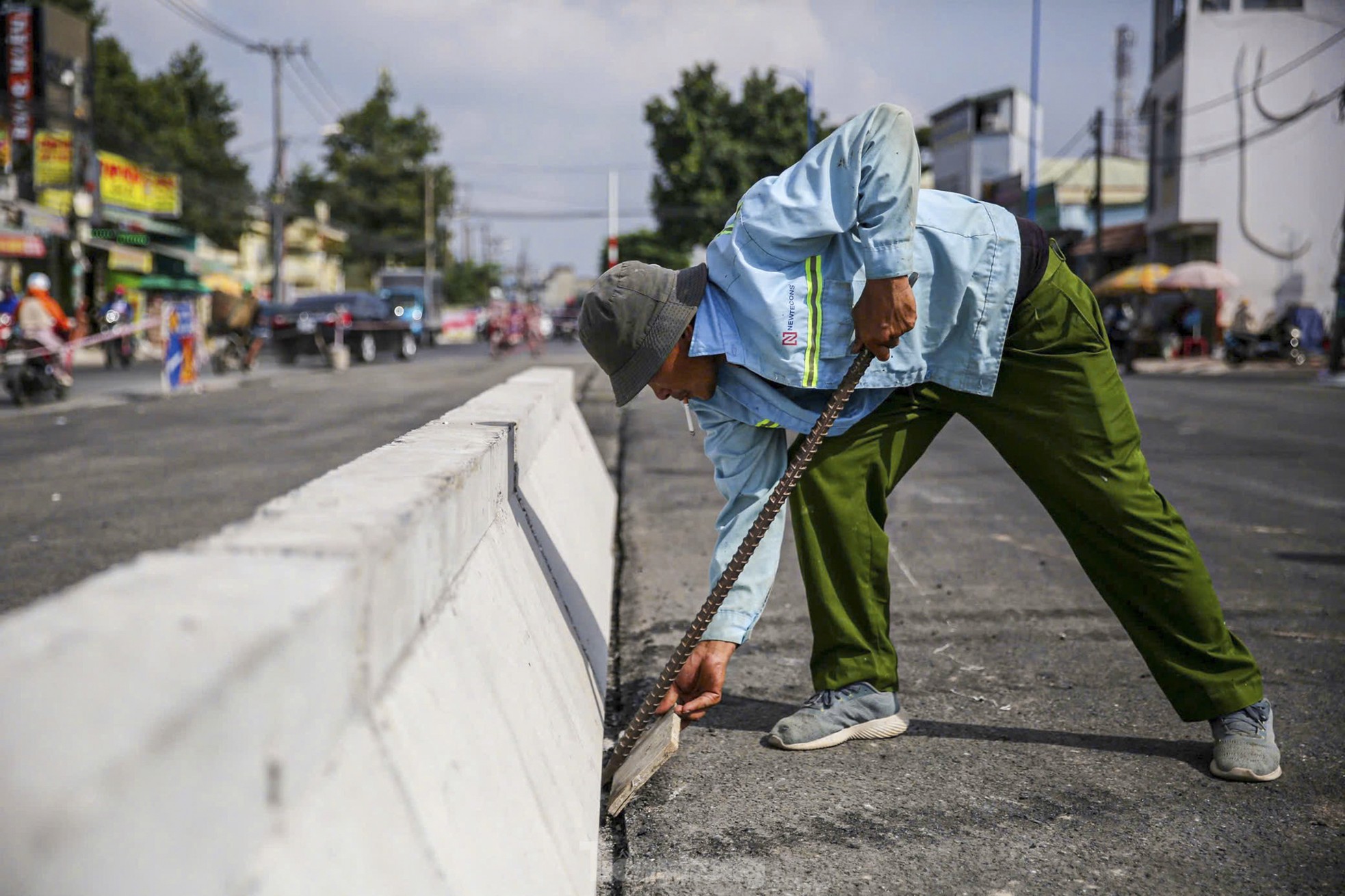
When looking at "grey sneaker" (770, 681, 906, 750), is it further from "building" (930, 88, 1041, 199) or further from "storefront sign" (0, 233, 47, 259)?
"building" (930, 88, 1041, 199)

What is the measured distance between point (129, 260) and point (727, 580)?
3441 cm

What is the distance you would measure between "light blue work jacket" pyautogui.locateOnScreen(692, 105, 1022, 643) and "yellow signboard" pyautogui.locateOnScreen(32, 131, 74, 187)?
2973cm

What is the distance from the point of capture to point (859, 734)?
2.98m

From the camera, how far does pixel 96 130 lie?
31312 mm

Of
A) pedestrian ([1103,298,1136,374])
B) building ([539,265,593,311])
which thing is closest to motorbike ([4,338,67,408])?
pedestrian ([1103,298,1136,374])

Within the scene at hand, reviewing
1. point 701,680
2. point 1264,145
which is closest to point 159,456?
point 701,680

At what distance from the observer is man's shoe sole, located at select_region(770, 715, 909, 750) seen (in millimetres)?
2934

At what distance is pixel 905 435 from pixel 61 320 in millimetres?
15099

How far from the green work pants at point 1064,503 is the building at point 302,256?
54336 mm

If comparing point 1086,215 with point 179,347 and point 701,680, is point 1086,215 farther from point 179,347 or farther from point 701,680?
point 701,680

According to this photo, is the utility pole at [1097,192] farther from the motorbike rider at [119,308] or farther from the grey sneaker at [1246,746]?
the grey sneaker at [1246,746]

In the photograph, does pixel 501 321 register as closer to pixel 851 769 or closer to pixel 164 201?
pixel 164 201

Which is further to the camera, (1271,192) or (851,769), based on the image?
(1271,192)

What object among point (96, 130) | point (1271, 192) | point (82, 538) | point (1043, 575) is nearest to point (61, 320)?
point (82, 538)
